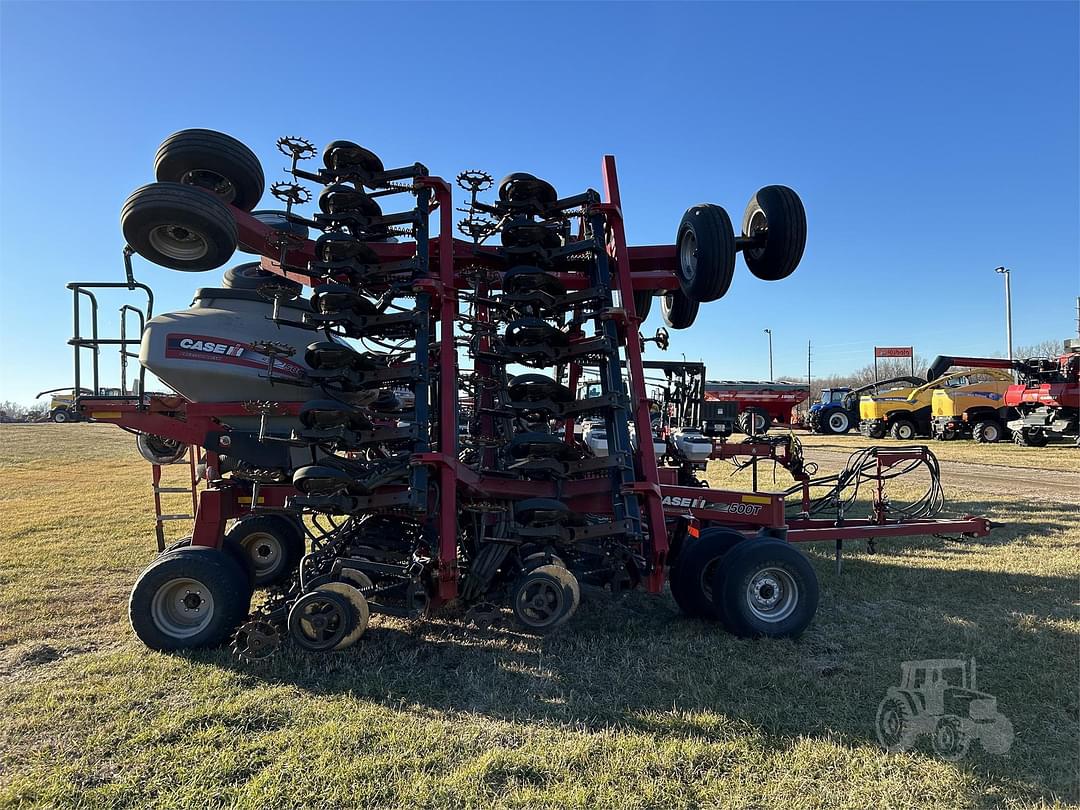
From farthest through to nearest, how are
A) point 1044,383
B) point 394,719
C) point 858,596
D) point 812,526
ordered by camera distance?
point 1044,383
point 812,526
point 858,596
point 394,719

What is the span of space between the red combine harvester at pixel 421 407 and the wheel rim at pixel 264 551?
1028 mm

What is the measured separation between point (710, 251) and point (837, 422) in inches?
1160

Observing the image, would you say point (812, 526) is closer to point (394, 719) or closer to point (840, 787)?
point (840, 787)

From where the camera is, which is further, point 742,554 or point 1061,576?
point 1061,576

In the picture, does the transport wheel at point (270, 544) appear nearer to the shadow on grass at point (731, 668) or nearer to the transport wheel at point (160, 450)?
the transport wheel at point (160, 450)

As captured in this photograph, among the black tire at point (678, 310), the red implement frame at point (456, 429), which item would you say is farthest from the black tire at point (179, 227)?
the black tire at point (678, 310)

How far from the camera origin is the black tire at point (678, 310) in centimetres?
633

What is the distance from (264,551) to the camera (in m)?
6.55

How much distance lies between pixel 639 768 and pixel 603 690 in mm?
821

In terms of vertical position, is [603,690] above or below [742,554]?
below

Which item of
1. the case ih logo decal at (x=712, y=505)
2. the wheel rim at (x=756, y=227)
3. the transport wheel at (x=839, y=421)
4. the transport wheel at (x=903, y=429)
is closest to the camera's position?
the wheel rim at (x=756, y=227)

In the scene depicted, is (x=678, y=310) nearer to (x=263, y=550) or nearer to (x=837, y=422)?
(x=263, y=550)

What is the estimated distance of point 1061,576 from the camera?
6.07 metres

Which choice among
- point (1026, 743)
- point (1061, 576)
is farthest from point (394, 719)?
point (1061, 576)
